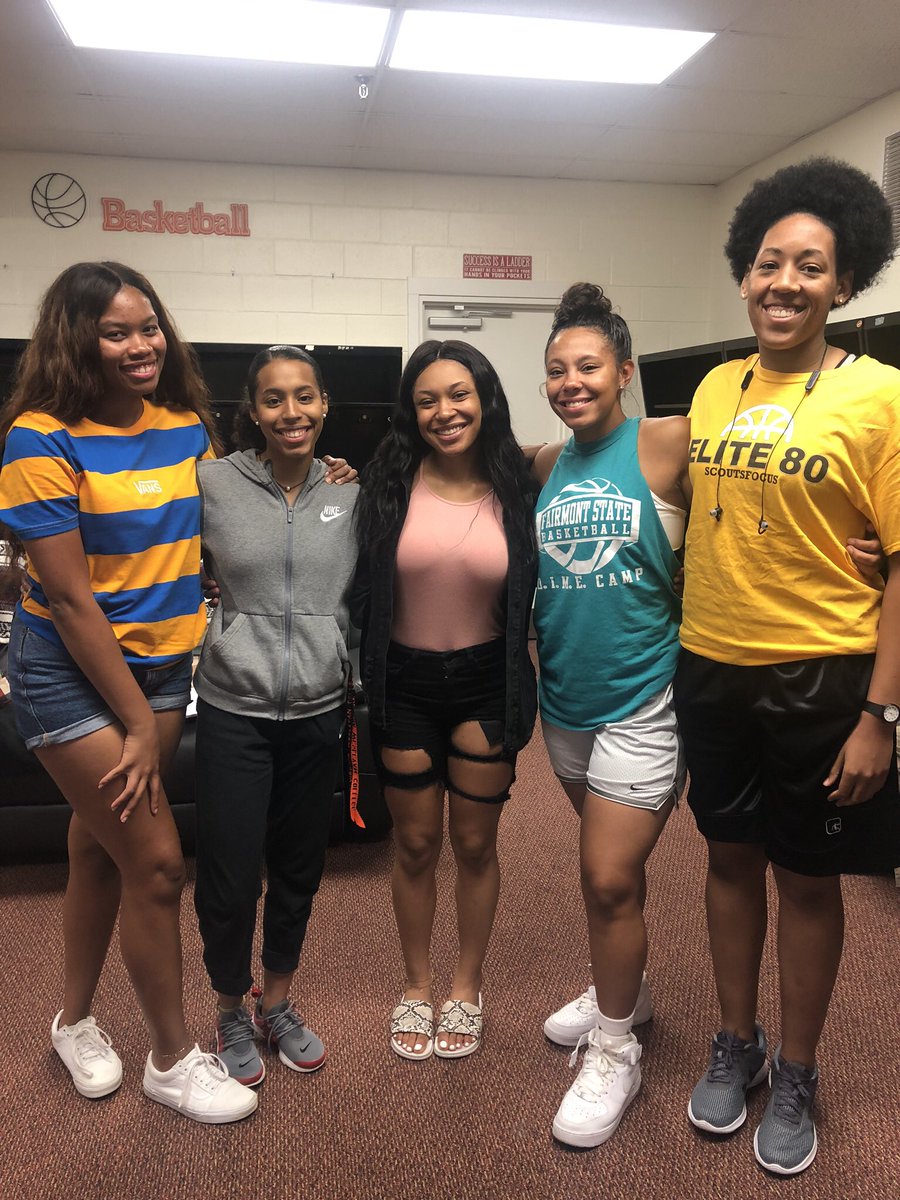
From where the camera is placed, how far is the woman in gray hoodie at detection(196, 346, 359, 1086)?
60.6 inches

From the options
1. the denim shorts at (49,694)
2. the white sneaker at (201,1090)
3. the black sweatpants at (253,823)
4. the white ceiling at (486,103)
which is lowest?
the white sneaker at (201,1090)

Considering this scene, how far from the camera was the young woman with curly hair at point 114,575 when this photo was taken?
133cm

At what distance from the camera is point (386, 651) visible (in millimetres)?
1651

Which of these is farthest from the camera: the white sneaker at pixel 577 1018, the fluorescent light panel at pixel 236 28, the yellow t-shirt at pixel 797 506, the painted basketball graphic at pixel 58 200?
the painted basketball graphic at pixel 58 200

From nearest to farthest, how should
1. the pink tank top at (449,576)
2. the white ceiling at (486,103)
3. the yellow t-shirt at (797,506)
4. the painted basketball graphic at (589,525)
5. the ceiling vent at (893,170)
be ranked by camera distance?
the yellow t-shirt at (797,506) < the painted basketball graphic at (589,525) < the pink tank top at (449,576) < the white ceiling at (486,103) < the ceiling vent at (893,170)

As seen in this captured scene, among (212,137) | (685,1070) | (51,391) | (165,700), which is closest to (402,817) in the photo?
(165,700)

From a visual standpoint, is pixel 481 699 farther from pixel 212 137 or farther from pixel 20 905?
pixel 212 137

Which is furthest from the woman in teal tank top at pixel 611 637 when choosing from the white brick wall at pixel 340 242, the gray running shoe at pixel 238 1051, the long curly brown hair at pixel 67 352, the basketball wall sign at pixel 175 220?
the basketball wall sign at pixel 175 220

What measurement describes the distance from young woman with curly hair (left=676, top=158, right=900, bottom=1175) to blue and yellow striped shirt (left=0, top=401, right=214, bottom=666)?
91cm

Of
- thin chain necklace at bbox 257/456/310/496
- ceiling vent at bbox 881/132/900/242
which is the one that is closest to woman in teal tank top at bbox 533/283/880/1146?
thin chain necklace at bbox 257/456/310/496

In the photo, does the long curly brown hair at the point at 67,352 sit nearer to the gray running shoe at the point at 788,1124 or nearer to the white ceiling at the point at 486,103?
the gray running shoe at the point at 788,1124

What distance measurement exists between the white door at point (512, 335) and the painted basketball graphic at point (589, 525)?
3493 mm

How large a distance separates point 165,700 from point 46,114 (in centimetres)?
377

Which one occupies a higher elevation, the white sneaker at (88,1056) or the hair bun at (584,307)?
the hair bun at (584,307)
